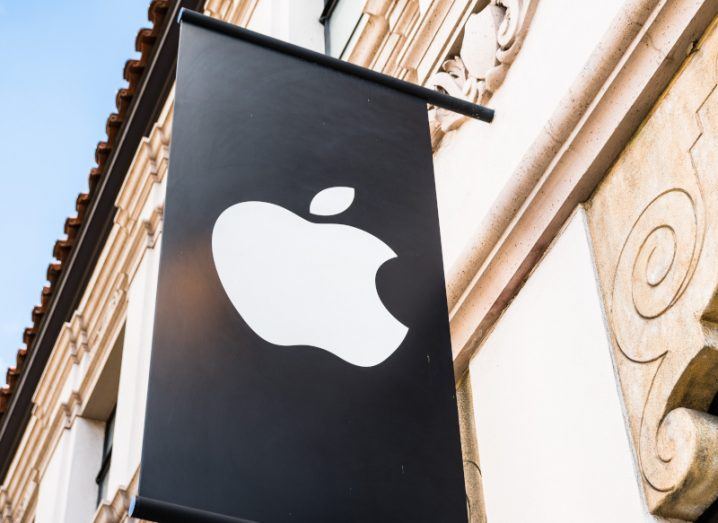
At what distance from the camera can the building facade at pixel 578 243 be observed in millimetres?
3812

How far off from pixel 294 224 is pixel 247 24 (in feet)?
20.6

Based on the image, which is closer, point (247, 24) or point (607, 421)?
point (607, 421)

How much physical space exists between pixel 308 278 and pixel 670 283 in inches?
49.1

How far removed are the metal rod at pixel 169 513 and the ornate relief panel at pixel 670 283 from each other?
1.29m

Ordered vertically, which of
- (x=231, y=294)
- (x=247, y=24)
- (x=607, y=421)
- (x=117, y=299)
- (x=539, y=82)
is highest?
(x=247, y=24)

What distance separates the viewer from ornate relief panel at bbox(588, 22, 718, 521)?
3.68 meters

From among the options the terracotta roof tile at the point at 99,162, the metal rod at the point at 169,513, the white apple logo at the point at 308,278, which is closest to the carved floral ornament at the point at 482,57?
the white apple logo at the point at 308,278

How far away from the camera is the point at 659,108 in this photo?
171 inches

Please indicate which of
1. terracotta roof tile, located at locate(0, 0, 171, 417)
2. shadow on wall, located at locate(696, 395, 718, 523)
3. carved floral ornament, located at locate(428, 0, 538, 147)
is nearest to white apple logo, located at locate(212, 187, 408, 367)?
shadow on wall, located at locate(696, 395, 718, 523)

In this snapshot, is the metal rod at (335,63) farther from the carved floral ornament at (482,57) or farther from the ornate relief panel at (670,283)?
the ornate relief panel at (670,283)

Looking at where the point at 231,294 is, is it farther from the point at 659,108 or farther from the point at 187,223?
the point at 659,108

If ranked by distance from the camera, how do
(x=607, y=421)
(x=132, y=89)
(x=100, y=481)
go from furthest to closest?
(x=132, y=89) < (x=100, y=481) < (x=607, y=421)

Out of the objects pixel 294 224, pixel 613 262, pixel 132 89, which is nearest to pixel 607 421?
pixel 613 262

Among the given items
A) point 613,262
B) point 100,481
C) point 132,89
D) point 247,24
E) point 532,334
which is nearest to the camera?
point 613,262
